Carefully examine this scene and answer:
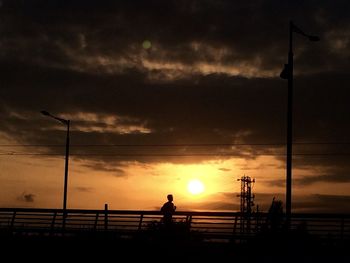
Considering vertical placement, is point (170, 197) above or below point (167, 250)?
above

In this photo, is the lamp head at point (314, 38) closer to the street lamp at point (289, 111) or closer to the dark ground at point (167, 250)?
the street lamp at point (289, 111)

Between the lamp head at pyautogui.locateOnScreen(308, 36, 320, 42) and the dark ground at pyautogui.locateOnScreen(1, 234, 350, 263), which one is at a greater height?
the lamp head at pyautogui.locateOnScreen(308, 36, 320, 42)

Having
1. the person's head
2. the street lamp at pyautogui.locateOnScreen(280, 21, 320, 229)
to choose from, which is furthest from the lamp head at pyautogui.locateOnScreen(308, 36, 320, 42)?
the person's head

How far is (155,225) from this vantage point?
2577 cm

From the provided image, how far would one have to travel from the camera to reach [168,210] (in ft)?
80.3

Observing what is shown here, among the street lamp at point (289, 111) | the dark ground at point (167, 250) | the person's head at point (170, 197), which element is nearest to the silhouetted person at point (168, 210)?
the person's head at point (170, 197)

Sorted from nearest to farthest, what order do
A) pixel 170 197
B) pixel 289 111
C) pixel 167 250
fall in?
pixel 167 250, pixel 170 197, pixel 289 111

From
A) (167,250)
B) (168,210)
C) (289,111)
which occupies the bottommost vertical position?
(167,250)

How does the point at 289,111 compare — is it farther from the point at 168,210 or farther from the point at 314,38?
the point at 168,210

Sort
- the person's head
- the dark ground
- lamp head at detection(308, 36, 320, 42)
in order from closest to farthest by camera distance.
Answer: the dark ground → the person's head → lamp head at detection(308, 36, 320, 42)

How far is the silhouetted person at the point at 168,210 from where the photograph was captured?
Answer: 2435cm

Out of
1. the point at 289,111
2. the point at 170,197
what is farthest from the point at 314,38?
the point at 170,197

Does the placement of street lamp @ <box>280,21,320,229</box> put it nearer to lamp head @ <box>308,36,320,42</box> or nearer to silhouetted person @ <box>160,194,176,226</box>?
lamp head @ <box>308,36,320,42</box>

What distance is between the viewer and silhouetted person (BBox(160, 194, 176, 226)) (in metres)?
24.3
